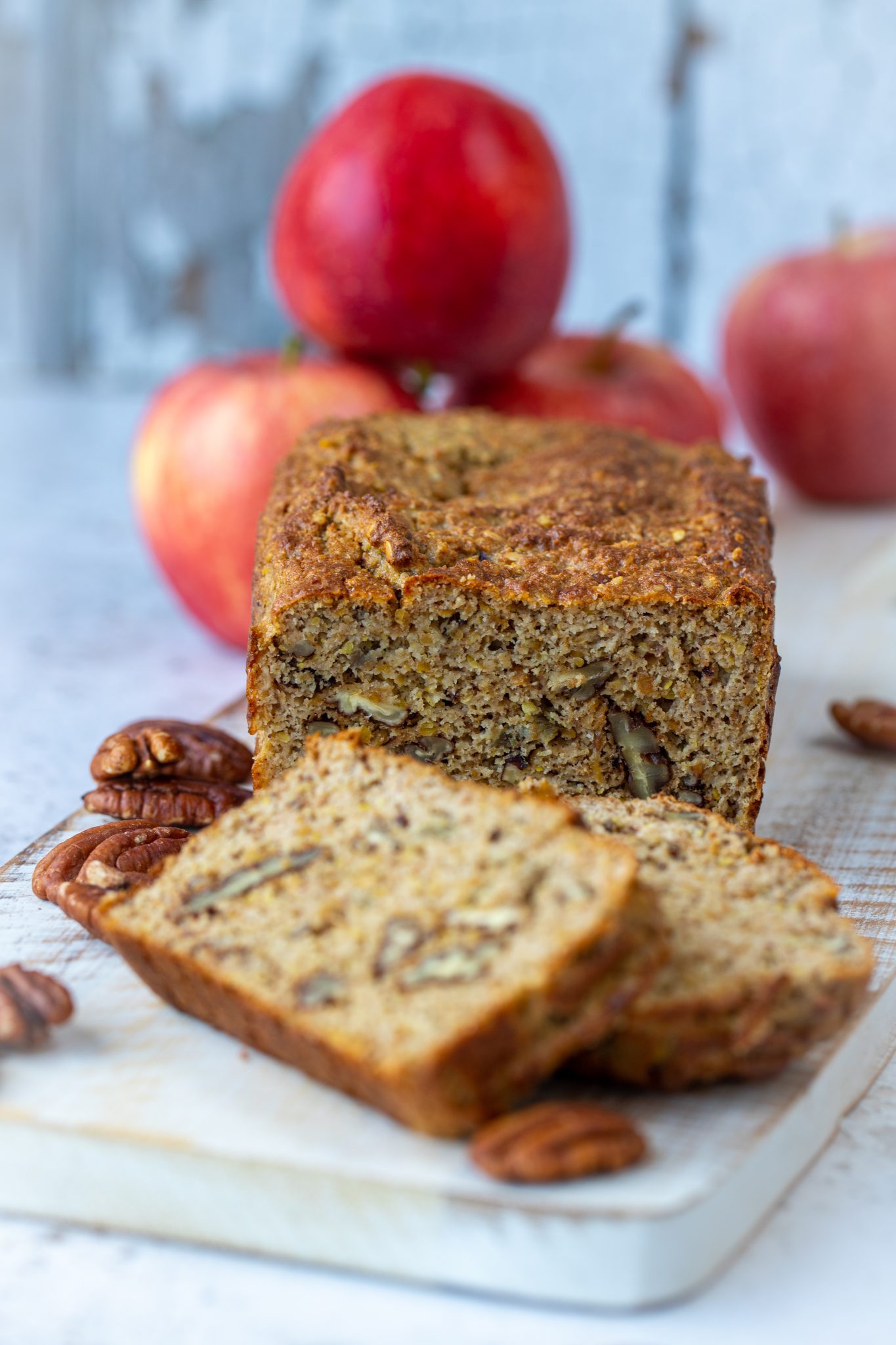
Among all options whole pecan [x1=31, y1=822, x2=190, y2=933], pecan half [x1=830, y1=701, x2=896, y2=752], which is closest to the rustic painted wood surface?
whole pecan [x1=31, y1=822, x2=190, y2=933]

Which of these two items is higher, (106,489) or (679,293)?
(679,293)

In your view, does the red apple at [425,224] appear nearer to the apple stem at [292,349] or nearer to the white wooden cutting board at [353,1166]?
the apple stem at [292,349]

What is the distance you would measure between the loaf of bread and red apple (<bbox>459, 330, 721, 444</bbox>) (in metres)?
1.45

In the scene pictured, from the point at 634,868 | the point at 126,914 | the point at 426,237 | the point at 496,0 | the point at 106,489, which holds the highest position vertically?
the point at 496,0

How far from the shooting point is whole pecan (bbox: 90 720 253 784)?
2867 millimetres

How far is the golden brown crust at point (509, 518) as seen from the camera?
2561mm

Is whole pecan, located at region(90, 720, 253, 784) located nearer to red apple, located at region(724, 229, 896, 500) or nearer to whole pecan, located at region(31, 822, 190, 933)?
whole pecan, located at region(31, 822, 190, 933)

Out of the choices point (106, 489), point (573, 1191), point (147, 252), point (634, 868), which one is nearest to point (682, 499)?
point (634, 868)

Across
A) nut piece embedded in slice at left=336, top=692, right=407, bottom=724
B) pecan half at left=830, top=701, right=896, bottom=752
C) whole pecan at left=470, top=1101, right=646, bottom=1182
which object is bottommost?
pecan half at left=830, top=701, right=896, bottom=752

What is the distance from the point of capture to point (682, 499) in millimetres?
3021

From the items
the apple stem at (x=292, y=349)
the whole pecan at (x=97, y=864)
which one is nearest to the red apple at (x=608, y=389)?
the apple stem at (x=292, y=349)

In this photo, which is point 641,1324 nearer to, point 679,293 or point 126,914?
point 126,914

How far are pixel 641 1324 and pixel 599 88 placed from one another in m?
5.71

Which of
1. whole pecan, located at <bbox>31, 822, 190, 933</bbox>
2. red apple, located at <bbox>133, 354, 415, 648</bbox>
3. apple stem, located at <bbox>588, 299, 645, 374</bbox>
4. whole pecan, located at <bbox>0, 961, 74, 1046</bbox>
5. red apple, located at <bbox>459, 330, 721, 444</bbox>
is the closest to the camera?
whole pecan, located at <bbox>0, 961, 74, 1046</bbox>
